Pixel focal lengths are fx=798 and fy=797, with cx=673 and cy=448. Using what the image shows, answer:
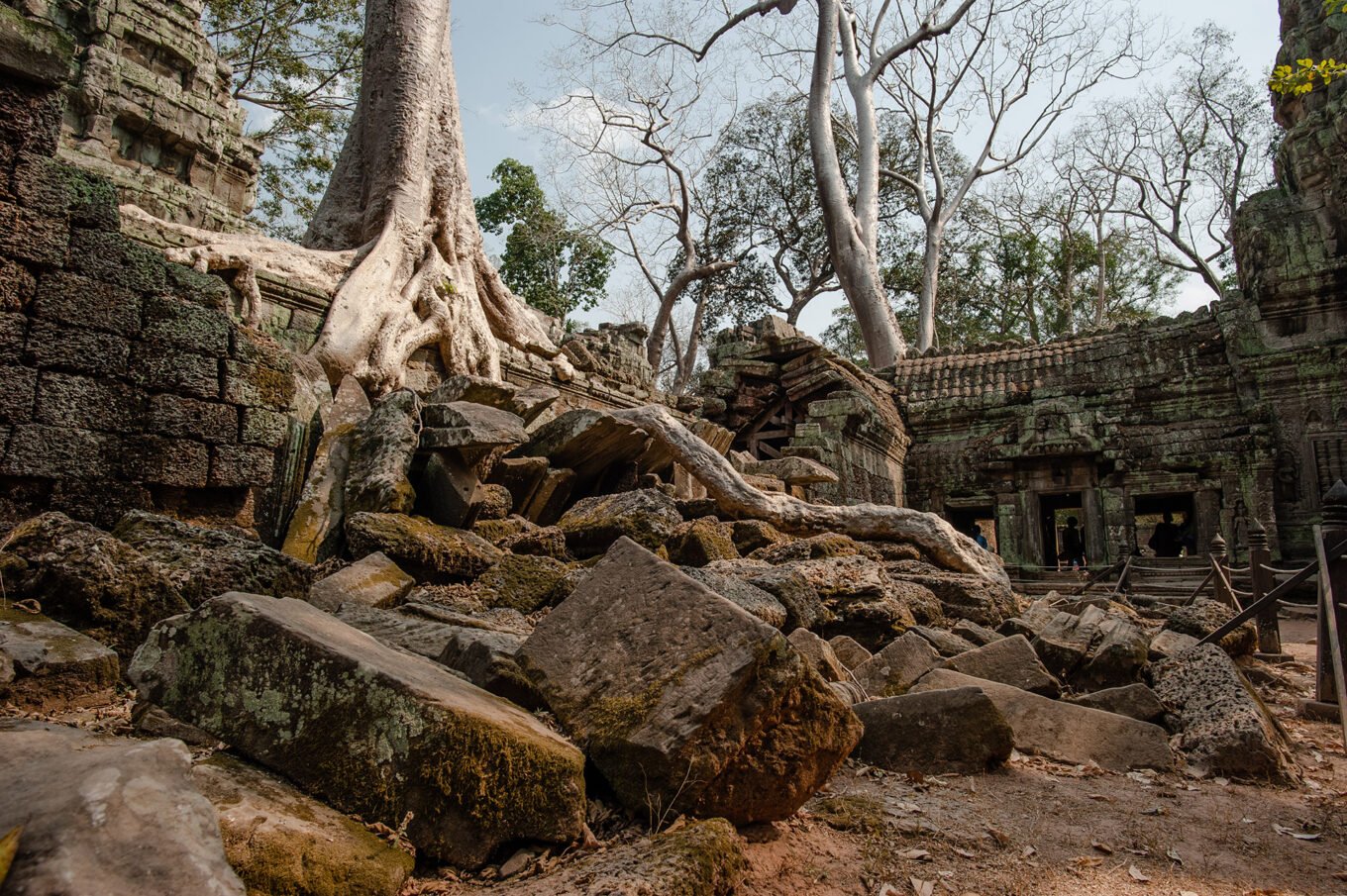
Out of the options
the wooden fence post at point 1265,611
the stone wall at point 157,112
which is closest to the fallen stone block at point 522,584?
the wooden fence post at point 1265,611

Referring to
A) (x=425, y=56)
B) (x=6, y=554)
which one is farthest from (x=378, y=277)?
(x=6, y=554)

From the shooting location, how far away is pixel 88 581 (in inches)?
96.3

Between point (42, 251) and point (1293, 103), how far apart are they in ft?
57.2

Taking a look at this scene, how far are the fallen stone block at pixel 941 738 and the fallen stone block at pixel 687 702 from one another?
2.50ft

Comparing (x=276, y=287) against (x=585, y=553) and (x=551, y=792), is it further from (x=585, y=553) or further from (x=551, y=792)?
(x=551, y=792)

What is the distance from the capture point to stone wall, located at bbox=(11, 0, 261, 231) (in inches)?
355

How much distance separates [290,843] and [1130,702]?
11.4 feet

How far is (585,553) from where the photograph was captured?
16.0ft

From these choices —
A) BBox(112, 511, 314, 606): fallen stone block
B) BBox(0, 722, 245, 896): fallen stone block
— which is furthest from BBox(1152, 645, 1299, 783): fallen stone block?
BBox(112, 511, 314, 606): fallen stone block

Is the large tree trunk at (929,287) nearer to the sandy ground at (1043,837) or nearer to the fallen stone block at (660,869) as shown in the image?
the sandy ground at (1043,837)

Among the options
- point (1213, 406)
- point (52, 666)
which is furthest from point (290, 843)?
point (1213, 406)

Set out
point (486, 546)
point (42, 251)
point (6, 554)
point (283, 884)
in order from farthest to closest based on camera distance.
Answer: point (486, 546), point (42, 251), point (6, 554), point (283, 884)

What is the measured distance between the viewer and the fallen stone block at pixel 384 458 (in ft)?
14.1

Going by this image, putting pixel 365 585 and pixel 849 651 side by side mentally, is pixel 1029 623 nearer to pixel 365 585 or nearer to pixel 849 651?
pixel 849 651
